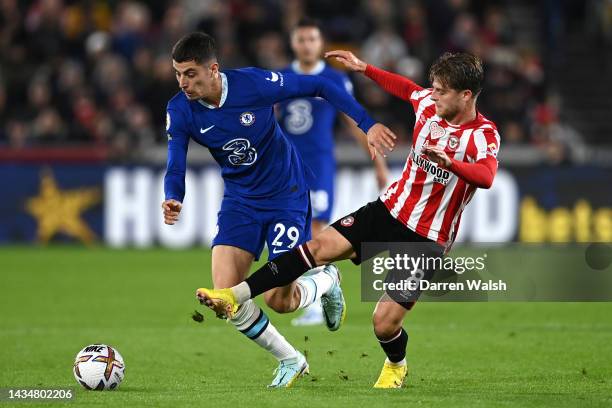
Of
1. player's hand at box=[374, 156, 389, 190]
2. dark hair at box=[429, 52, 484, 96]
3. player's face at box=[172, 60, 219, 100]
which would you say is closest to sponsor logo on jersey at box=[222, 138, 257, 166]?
player's face at box=[172, 60, 219, 100]

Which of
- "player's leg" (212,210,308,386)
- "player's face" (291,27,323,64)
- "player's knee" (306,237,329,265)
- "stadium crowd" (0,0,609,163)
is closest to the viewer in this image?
"player's knee" (306,237,329,265)

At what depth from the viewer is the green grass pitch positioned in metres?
6.94

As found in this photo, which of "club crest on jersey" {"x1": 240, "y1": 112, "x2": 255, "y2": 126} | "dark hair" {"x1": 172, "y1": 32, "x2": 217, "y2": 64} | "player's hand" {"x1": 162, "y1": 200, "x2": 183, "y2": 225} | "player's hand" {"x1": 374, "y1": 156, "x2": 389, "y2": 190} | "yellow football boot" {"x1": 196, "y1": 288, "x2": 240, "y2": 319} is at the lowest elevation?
"yellow football boot" {"x1": 196, "y1": 288, "x2": 240, "y2": 319}

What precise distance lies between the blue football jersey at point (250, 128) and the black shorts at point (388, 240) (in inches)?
23.1

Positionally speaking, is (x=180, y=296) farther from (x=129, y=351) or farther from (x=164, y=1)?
(x=164, y=1)

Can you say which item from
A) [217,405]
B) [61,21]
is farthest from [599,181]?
[217,405]

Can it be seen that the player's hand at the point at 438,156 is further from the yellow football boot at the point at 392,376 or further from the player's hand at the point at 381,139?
the yellow football boot at the point at 392,376

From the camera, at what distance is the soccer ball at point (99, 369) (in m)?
7.21

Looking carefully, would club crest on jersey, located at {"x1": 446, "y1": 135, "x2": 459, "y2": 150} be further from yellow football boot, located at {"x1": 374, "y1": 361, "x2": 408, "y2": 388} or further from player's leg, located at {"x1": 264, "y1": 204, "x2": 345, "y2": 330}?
yellow football boot, located at {"x1": 374, "y1": 361, "x2": 408, "y2": 388}

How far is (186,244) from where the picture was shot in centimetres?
1773

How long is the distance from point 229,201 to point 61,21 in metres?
13.5

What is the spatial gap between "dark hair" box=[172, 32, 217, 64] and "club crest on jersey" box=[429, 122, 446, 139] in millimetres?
1481

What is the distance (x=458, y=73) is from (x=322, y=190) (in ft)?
13.9

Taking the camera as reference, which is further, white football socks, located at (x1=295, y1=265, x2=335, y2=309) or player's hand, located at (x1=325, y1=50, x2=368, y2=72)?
white football socks, located at (x1=295, y1=265, x2=335, y2=309)
